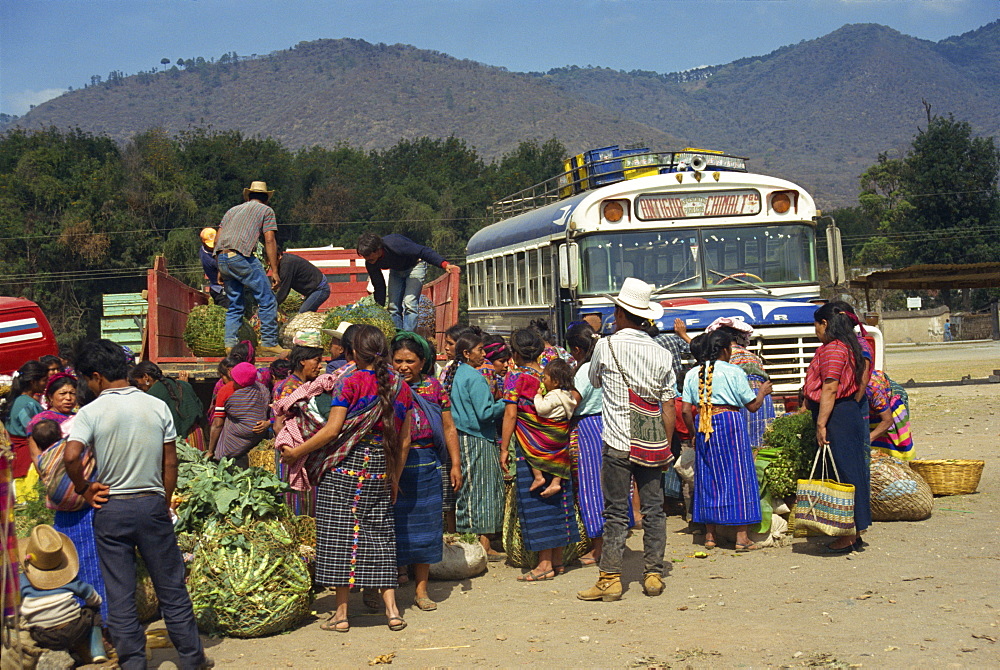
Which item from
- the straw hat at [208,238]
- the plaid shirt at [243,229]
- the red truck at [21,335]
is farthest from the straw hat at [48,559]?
the red truck at [21,335]

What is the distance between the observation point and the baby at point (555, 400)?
778cm

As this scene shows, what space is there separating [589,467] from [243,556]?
9.16ft

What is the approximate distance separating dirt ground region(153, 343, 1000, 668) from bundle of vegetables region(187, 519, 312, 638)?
0.40 feet

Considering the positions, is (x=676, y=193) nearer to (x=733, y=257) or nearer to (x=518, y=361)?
(x=733, y=257)

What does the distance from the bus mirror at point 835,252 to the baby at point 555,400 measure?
19.2ft

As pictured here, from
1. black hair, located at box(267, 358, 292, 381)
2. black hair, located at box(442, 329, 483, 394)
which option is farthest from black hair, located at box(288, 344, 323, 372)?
black hair, located at box(442, 329, 483, 394)

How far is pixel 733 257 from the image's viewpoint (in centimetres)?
1246

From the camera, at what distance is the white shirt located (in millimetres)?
7230

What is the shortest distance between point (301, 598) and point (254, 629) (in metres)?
0.33

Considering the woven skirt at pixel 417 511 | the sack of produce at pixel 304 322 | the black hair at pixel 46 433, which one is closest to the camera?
the black hair at pixel 46 433

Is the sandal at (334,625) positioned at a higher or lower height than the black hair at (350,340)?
lower

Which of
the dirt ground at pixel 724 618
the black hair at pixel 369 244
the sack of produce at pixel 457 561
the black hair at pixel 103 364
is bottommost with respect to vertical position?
the dirt ground at pixel 724 618

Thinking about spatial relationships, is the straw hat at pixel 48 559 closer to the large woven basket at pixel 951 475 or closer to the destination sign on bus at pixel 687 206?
the large woven basket at pixel 951 475

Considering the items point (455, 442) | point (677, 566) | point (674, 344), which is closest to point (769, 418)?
point (674, 344)
